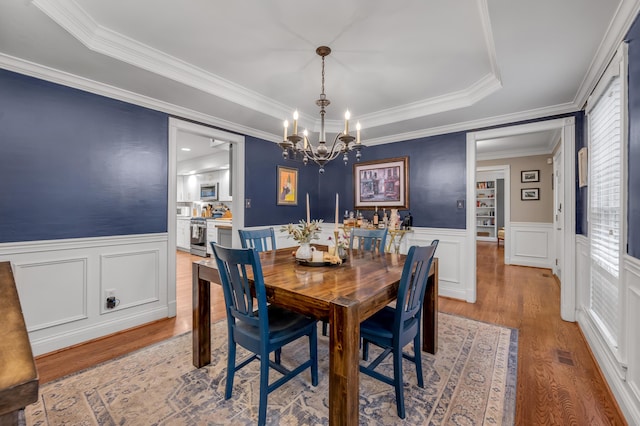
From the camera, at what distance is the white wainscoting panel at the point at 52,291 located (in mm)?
2240

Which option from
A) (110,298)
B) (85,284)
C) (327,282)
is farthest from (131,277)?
(327,282)

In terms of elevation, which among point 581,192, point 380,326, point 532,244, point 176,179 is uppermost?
point 176,179

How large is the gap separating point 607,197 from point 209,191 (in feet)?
23.6

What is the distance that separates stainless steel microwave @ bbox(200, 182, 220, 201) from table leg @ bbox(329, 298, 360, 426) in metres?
6.41

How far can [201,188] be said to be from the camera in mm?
7449

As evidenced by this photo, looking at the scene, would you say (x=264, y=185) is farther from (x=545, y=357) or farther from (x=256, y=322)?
(x=545, y=357)

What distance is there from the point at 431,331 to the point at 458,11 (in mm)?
2343

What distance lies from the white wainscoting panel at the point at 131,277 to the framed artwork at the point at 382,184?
3.04 metres

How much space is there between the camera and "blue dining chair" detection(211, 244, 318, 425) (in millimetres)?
1511

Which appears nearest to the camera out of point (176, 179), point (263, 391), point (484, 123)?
point (263, 391)

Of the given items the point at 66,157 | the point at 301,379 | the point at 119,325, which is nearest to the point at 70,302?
the point at 119,325

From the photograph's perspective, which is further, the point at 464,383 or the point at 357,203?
the point at 357,203

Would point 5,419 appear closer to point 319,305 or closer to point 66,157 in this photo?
point 319,305

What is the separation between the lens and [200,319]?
2.08 m
